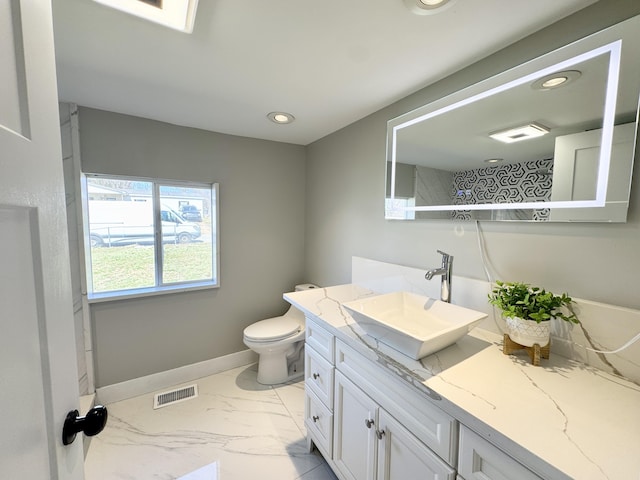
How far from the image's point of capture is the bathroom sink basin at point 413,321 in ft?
3.15

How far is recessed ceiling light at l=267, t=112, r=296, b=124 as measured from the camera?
195 cm

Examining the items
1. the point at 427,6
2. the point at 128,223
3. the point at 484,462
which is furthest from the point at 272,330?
the point at 427,6

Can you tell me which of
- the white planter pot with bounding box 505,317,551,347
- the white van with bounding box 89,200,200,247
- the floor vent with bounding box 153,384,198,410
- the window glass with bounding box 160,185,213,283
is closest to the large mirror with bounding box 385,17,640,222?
the white planter pot with bounding box 505,317,551,347

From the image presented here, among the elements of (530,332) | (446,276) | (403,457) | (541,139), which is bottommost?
(403,457)

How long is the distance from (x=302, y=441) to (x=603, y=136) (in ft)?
7.03

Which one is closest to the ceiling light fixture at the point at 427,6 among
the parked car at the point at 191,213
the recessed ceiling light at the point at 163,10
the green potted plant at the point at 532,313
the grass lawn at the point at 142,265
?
the recessed ceiling light at the point at 163,10

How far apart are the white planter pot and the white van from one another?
2.37 metres

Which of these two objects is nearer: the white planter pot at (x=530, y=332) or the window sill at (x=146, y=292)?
the white planter pot at (x=530, y=332)

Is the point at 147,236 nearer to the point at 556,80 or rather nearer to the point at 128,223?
the point at 128,223

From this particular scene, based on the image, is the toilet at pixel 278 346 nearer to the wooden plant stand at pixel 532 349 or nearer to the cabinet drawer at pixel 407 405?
the cabinet drawer at pixel 407 405

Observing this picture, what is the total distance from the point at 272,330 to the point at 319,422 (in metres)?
0.90

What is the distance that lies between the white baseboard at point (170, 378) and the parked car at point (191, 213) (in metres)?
1.28

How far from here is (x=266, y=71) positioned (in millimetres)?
1413

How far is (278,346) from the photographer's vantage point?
218 centimetres
